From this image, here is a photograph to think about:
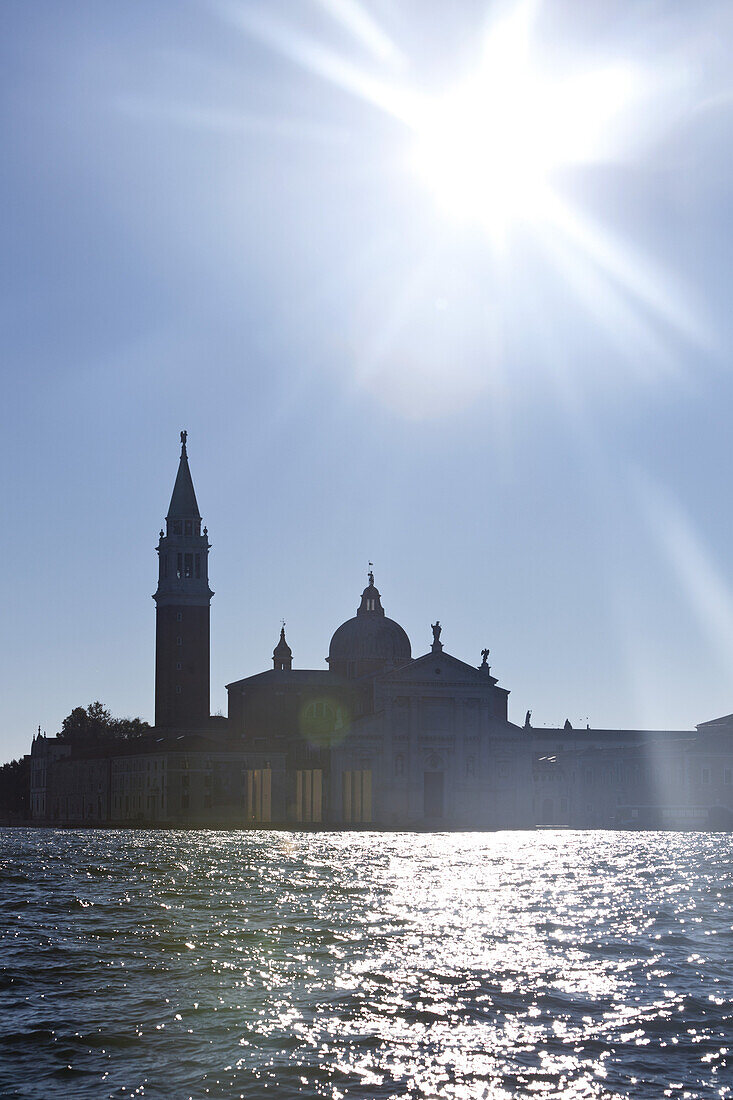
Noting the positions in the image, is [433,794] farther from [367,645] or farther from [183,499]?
[183,499]

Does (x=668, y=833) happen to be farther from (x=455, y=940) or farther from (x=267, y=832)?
(x=455, y=940)

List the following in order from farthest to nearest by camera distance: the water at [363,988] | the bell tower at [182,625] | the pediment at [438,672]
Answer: the bell tower at [182,625], the pediment at [438,672], the water at [363,988]

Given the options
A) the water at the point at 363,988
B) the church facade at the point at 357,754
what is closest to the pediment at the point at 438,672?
the church facade at the point at 357,754

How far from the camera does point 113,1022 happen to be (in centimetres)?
1872

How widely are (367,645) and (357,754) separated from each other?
13.2m

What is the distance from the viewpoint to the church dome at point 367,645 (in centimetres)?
11700

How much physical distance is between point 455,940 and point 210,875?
Answer: 22837mm

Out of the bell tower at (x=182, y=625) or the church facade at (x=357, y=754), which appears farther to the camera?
the bell tower at (x=182, y=625)

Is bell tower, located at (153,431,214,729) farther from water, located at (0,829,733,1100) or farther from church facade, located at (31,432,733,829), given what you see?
water, located at (0,829,733,1100)

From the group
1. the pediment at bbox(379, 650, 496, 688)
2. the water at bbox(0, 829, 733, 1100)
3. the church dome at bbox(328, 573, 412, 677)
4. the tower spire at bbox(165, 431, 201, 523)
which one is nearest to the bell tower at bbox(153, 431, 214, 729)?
the tower spire at bbox(165, 431, 201, 523)

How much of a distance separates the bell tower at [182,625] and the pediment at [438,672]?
17.8m

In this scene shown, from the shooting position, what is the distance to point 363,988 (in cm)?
2142

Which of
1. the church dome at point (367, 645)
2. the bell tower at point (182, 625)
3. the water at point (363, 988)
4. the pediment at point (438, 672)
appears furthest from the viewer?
the church dome at point (367, 645)

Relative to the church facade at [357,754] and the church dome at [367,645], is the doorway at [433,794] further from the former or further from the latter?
the church dome at [367,645]
